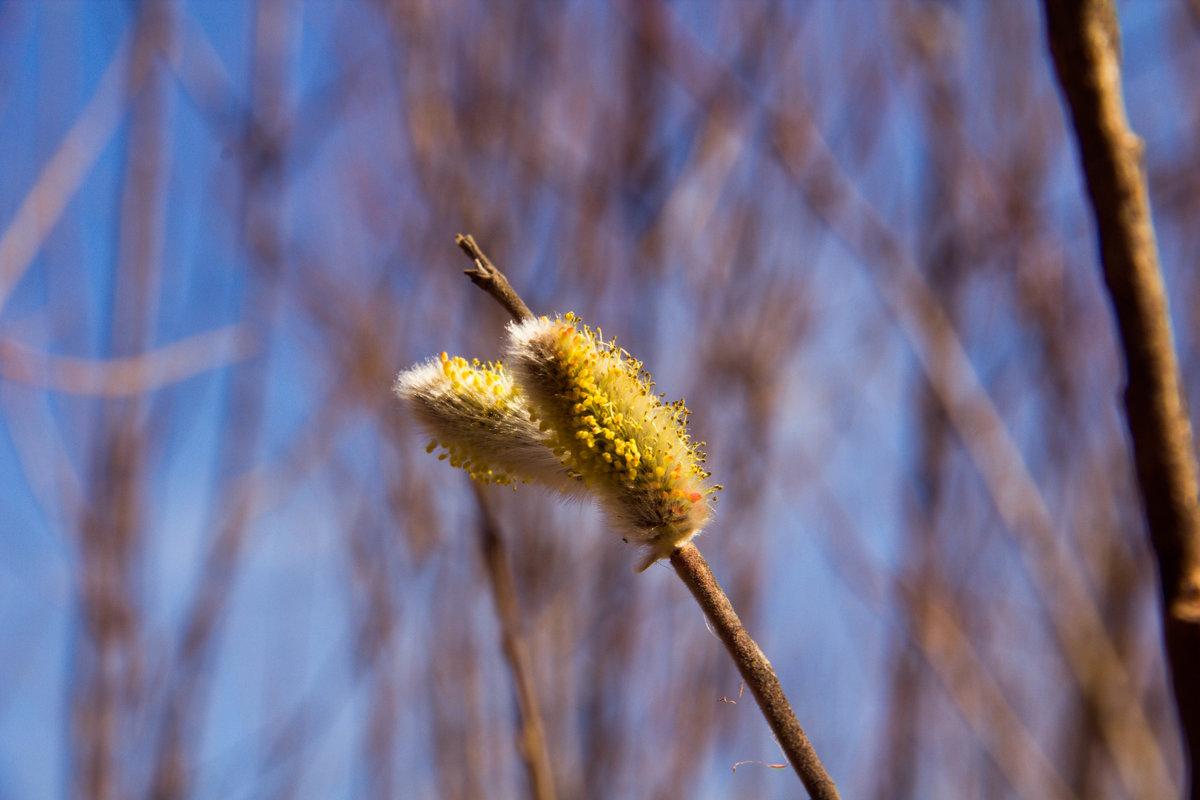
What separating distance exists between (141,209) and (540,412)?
1.35 m

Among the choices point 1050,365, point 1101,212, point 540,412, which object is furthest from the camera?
point 1050,365

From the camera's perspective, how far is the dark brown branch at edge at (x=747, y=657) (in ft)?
1.53

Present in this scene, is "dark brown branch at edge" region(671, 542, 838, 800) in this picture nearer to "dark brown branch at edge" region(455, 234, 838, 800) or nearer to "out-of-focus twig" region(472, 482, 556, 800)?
"dark brown branch at edge" region(455, 234, 838, 800)

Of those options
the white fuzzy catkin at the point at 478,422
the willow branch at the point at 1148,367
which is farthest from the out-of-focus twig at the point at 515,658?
the willow branch at the point at 1148,367

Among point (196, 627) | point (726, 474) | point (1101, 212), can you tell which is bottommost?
point (1101, 212)

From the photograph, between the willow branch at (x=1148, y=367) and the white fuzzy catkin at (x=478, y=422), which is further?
the white fuzzy catkin at (x=478, y=422)

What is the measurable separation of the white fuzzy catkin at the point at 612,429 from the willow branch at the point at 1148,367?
345 millimetres

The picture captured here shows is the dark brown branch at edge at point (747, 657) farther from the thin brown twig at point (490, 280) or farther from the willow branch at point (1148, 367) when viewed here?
the willow branch at point (1148, 367)

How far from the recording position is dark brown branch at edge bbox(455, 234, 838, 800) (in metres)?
0.47

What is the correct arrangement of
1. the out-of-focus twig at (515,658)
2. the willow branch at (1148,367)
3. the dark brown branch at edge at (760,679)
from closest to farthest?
the willow branch at (1148,367)
the dark brown branch at edge at (760,679)
the out-of-focus twig at (515,658)

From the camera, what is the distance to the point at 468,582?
2.12 meters

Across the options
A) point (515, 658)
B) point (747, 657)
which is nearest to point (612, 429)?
point (747, 657)

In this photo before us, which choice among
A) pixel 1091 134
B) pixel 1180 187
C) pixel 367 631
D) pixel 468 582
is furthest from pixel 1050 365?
pixel 1091 134

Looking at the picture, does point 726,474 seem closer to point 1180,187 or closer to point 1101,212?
point 1180,187
